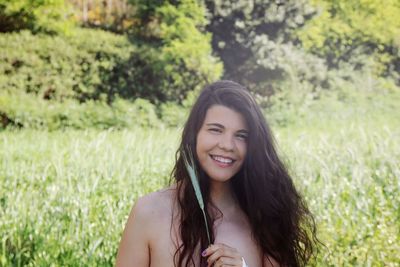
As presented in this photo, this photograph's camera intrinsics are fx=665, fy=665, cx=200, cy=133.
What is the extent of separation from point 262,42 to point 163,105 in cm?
94

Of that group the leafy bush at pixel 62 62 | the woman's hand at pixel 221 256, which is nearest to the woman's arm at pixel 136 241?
the woman's hand at pixel 221 256

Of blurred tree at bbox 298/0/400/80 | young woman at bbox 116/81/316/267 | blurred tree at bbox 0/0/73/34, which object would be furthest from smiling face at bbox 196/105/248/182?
blurred tree at bbox 298/0/400/80

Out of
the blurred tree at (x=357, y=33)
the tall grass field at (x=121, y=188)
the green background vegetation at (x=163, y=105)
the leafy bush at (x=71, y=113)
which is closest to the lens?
the tall grass field at (x=121, y=188)

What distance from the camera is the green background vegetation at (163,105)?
244 centimetres

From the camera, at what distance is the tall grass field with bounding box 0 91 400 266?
2.27 m

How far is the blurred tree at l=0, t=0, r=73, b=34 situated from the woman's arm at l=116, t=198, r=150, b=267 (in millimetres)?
2635

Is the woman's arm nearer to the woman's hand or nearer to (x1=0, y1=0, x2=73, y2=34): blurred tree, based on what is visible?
the woman's hand

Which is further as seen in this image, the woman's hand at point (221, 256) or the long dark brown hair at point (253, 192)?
the long dark brown hair at point (253, 192)

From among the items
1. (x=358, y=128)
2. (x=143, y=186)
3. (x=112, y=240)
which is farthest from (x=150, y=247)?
(x=358, y=128)

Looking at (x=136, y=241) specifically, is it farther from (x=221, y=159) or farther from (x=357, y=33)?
(x=357, y=33)

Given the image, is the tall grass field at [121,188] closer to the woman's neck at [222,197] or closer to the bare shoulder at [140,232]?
the woman's neck at [222,197]

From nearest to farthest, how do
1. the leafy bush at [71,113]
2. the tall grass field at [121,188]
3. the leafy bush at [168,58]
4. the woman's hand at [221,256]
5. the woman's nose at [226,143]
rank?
1. the woman's hand at [221,256]
2. the woman's nose at [226,143]
3. the tall grass field at [121,188]
4. the leafy bush at [71,113]
5. the leafy bush at [168,58]

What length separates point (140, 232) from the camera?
1271mm

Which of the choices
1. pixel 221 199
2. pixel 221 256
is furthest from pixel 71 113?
pixel 221 256
